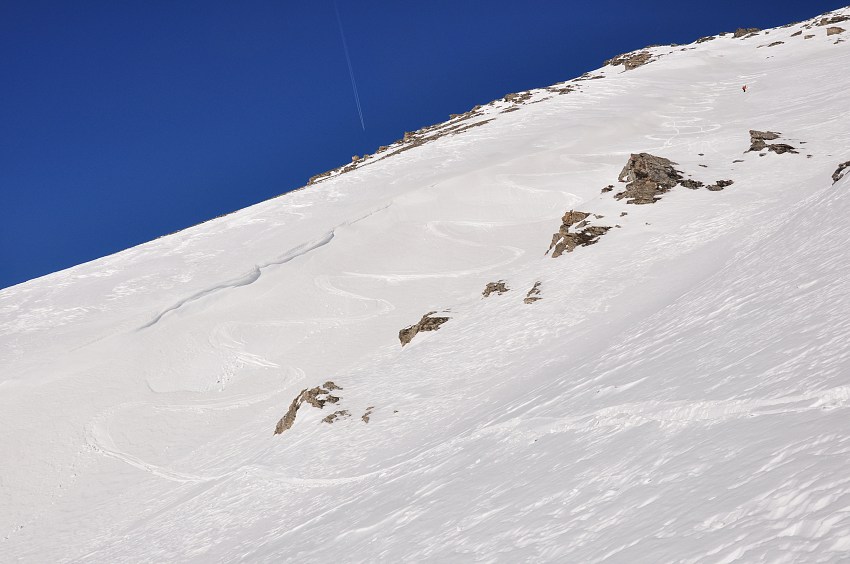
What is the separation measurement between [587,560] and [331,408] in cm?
1277

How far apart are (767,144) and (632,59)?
55809 millimetres

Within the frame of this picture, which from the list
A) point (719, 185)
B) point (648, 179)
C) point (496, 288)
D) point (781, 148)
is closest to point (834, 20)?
point (781, 148)

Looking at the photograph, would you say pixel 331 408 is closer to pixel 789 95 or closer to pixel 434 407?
pixel 434 407

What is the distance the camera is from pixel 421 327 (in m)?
21.2

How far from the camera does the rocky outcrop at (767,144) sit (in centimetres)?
2591

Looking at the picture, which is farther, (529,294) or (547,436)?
(529,294)

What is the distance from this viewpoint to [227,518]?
13.0 m

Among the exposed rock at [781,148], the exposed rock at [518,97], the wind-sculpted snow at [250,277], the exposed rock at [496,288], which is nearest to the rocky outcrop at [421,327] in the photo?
the exposed rock at [496,288]

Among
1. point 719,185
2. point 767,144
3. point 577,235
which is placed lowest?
point 577,235

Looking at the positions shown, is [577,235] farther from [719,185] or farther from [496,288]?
[719,185]

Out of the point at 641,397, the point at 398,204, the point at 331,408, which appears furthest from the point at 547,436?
the point at 398,204

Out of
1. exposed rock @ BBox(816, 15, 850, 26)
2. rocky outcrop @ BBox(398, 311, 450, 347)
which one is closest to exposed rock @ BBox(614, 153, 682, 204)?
rocky outcrop @ BBox(398, 311, 450, 347)

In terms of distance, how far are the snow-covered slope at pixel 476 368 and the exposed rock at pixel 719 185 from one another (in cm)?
49

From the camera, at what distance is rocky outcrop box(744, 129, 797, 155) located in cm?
2591
